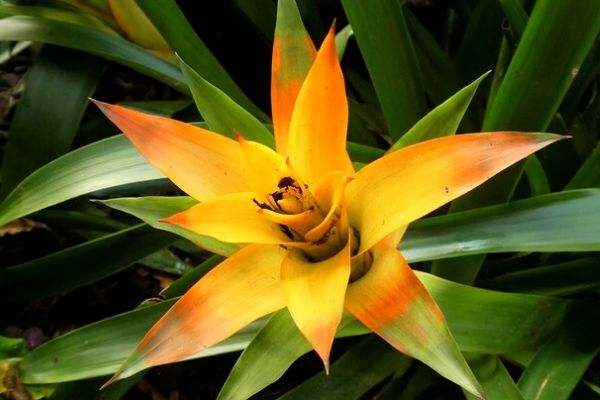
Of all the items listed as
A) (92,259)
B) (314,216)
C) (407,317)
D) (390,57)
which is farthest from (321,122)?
(92,259)

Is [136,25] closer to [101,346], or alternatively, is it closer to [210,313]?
[101,346]

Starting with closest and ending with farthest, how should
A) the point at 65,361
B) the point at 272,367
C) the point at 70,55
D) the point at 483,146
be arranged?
1. the point at 483,146
2. the point at 272,367
3. the point at 65,361
4. the point at 70,55

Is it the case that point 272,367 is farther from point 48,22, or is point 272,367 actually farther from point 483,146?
point 48,22

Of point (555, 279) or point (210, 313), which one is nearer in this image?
point (210, 313)

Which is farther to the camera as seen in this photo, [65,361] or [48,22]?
[48,22]

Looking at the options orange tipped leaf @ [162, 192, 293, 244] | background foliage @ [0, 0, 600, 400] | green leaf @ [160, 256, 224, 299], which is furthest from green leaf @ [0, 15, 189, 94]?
orange tipped leaf @ [162, 192, 293, 244]

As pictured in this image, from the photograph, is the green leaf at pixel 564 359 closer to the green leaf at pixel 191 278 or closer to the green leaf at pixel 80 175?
the green leaf at pixel 191 278

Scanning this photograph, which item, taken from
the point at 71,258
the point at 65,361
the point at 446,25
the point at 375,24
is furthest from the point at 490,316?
the point at 446,25
